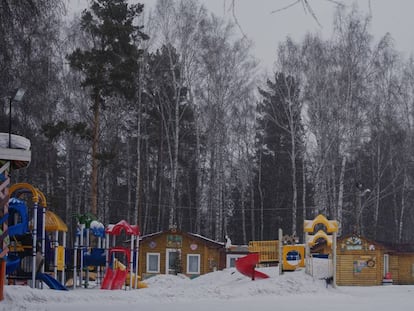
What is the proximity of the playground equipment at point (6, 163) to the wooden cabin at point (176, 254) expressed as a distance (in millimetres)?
20540

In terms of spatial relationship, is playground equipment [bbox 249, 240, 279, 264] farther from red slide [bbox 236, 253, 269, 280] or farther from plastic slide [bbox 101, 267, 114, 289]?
plastic slide [bbox 101, 267, 114, 289]

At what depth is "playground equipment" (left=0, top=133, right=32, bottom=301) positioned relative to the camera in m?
12.9

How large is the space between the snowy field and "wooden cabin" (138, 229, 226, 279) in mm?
Result: 10268

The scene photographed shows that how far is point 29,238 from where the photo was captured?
56.0 ft

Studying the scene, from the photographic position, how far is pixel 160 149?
1609 inches

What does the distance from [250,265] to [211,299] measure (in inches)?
260

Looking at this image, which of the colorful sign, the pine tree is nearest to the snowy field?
the pine tree

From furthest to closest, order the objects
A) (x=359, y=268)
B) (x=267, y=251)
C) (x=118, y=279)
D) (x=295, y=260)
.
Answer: (x=359, y=268) → (x=267, y=251) → (x=295, y=260) → (x=118, y=279)

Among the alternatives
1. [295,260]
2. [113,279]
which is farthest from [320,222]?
[113,279]

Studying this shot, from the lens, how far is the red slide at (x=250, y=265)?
23859 millimetres

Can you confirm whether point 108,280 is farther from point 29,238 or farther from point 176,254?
point 176,254

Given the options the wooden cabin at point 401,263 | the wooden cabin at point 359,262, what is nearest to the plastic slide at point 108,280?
the wooden cabin at point 359,262

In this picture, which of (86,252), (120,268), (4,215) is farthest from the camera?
(86,252)

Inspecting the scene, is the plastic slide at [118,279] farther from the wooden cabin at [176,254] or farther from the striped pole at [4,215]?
the wooden cabin at [176,254]
